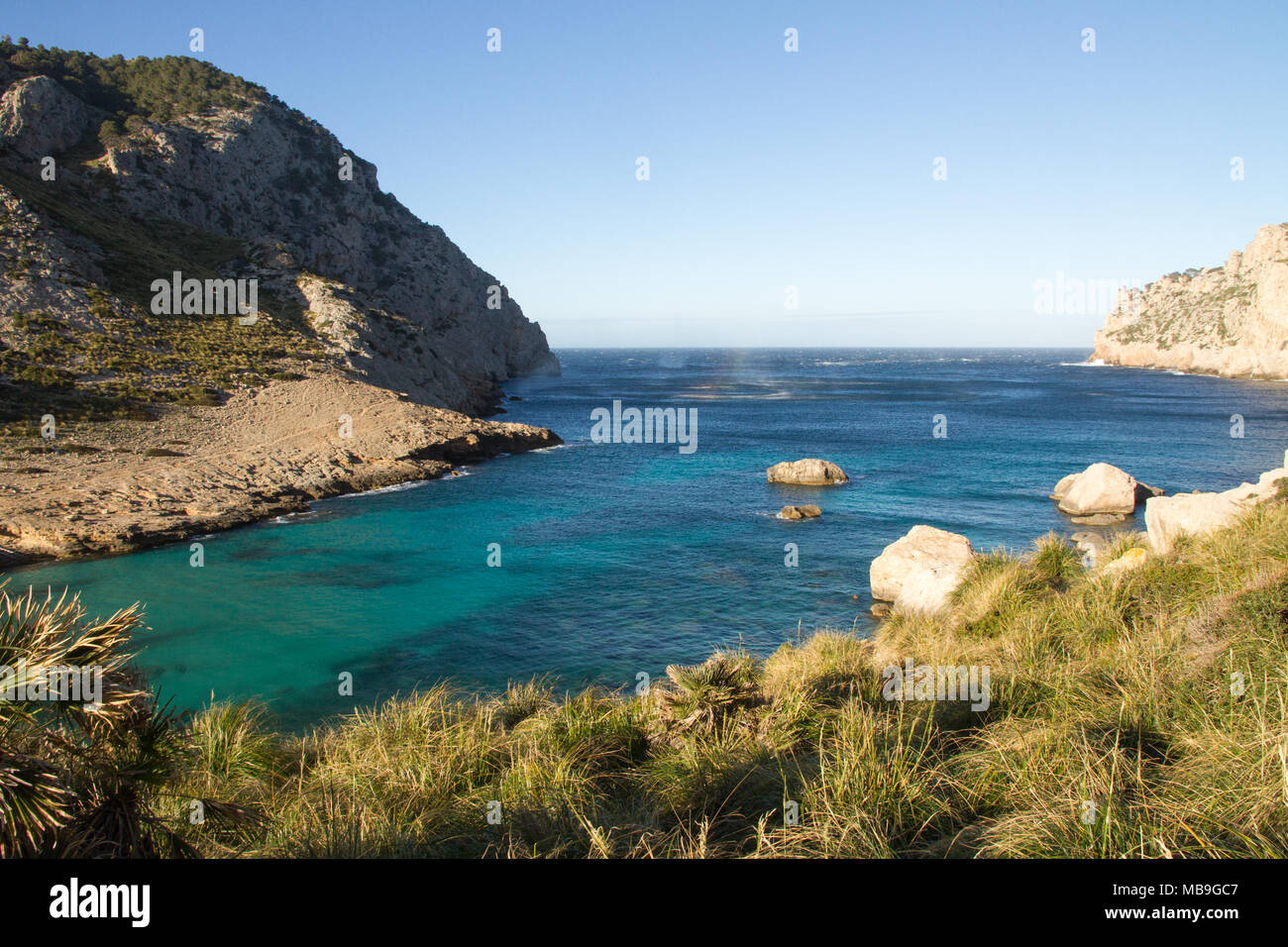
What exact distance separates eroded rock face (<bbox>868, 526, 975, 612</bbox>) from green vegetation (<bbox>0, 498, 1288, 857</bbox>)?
7154 mm

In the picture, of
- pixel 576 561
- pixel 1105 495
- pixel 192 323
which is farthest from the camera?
pixel 192 323

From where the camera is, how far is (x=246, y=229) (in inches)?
2879

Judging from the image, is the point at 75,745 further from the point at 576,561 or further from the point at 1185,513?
the point at 576,561

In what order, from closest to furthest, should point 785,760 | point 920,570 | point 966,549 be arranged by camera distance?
point 785,760 → point 920,570 → point 966,549

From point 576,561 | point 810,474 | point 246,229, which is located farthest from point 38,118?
point 810,474

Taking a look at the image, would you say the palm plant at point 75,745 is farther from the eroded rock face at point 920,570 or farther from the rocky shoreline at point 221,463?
the rocky shoreline at point 221,463

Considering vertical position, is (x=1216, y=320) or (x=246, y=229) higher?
(x=246, y=229)

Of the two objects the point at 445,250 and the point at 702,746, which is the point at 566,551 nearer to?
the point at 702,746

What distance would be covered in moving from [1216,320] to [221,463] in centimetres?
15250

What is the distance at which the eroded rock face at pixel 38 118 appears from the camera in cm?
5891

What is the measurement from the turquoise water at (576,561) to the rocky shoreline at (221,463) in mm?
1841

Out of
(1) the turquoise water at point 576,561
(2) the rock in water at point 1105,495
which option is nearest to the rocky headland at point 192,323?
(1) the turquoise water at point 576,561

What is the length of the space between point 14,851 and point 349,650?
55.9ft

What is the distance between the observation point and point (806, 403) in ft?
305
